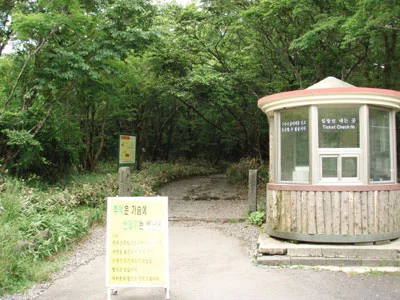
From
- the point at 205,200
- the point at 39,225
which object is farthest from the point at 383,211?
the point at 205,200

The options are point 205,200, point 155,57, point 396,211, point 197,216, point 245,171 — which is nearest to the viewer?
point 396,211

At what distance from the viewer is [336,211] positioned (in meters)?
6.39

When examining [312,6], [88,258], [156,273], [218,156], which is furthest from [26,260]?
[218,156]

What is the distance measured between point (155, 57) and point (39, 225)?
1012 centimetres

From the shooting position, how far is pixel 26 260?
5.62 metres

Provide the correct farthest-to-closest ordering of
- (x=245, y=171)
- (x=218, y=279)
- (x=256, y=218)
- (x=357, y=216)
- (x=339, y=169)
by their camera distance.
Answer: (x=245, y=171) < (x=256, y=218) < (x=339, y=169) < (x=357, y=216) < (x=218, y=279)

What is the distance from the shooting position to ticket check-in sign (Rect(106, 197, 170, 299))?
4488mm

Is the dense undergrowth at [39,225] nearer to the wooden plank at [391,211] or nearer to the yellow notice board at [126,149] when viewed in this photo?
the yellow notice board at [126,149]

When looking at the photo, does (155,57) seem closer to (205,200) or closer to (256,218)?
(205,200)

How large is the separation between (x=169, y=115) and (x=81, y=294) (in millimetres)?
20321

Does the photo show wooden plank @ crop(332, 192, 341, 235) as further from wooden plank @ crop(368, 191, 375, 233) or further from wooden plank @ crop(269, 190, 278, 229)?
wooden plank @ crop(269, 190, 278, 229)

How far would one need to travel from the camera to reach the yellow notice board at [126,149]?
13.0 meters

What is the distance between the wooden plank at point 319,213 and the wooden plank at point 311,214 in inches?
2.0

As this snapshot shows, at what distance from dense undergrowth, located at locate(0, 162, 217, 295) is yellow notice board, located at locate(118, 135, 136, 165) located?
1767mm
